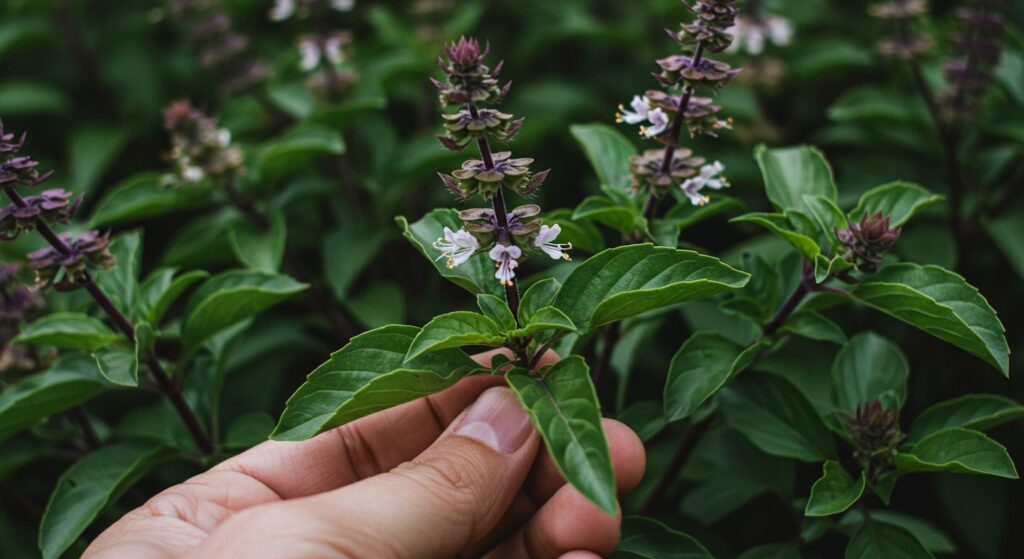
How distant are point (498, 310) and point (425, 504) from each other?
0.47 meters

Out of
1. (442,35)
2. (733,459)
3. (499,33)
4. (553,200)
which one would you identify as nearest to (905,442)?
(733,459)

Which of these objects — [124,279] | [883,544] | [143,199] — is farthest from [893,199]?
[143,199]

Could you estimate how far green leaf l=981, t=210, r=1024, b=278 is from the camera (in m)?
3.01

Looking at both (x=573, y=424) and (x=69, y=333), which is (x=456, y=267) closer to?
(x=573, y=424)

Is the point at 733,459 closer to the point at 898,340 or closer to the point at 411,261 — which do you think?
the point at 898,340

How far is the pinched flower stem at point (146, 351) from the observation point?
7.13ft

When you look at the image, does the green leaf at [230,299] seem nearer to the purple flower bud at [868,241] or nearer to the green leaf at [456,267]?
the green leaf at [456,267]

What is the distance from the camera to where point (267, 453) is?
2.26 m

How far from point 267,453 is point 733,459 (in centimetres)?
141

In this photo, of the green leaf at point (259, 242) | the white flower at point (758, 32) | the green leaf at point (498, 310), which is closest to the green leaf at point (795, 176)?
the green leaf at point (498, 310)

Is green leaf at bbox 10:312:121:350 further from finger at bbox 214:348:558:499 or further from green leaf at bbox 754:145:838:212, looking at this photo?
green leaf at bbox 754:145:838:212

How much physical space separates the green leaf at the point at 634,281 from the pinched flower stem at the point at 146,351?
1238mm

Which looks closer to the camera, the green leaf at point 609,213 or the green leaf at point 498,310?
the green leaf at point 498,310

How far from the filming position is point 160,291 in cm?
262
